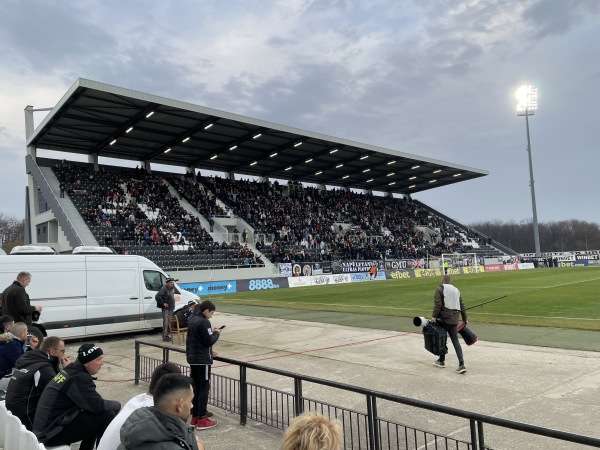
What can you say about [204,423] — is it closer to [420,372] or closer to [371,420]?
[371,420]

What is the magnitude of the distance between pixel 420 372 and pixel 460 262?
1904 inches

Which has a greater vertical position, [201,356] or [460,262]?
[201,356]

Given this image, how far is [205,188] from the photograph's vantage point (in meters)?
48.2

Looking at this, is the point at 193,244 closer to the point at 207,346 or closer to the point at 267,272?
the point at 267,272

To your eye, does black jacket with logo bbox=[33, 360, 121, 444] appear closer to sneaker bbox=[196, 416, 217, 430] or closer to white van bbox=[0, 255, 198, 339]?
sneaker bbox=[196, 416, 217, 430]

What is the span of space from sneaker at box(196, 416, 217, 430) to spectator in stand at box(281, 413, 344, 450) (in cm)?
476

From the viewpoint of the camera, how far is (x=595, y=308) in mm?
17438

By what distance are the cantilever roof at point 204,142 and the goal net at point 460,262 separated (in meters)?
10.8

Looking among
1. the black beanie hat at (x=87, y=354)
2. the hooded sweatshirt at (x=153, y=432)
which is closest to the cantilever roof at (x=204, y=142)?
the black beanie hat at (x=87, y=354)

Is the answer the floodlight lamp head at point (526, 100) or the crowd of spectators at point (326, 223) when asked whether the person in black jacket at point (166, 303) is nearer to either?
the crowd of spectators at point (326, 223)

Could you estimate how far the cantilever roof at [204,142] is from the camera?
31.7 meters

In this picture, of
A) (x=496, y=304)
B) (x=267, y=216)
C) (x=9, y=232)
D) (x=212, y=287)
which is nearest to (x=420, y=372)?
(x=496, y=304)

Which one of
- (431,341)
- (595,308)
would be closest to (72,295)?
(431,341)

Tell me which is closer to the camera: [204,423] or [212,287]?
[204,423]
